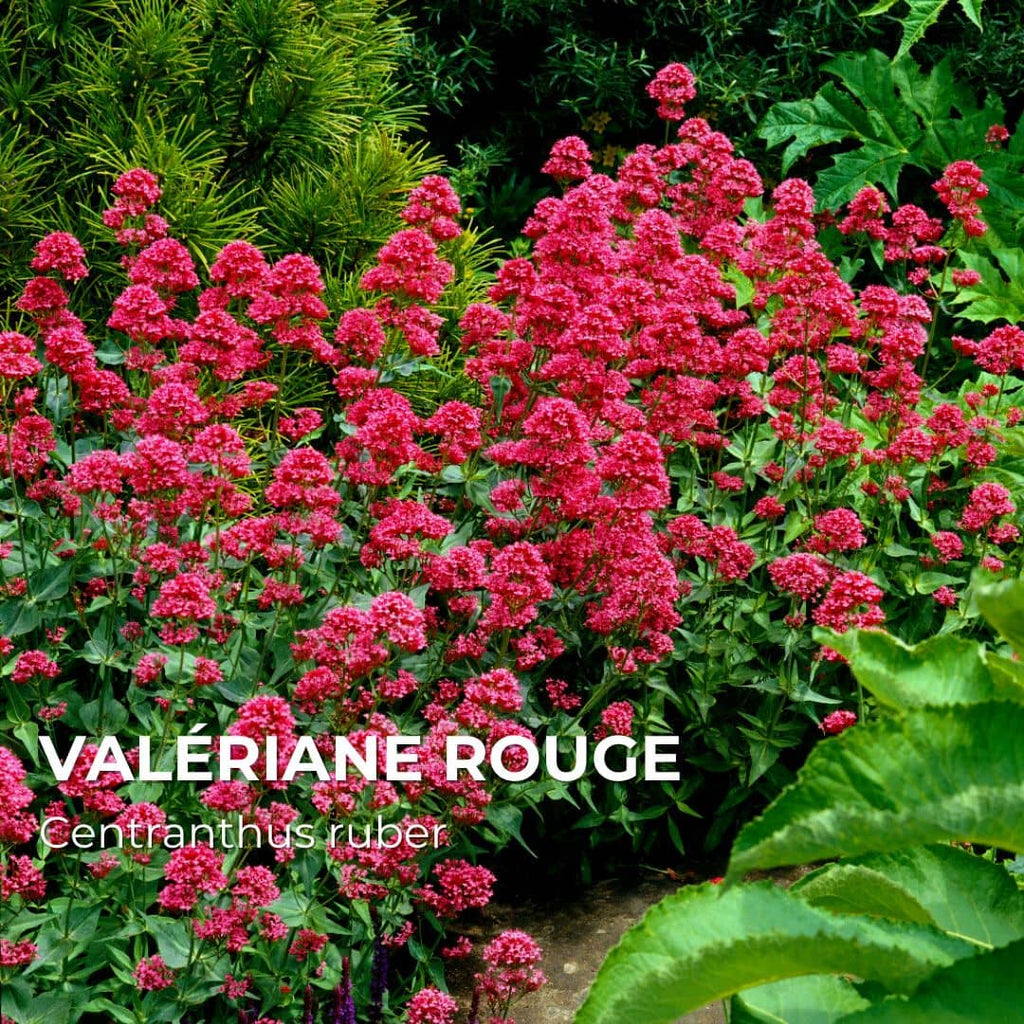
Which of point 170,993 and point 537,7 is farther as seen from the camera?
point 537,7

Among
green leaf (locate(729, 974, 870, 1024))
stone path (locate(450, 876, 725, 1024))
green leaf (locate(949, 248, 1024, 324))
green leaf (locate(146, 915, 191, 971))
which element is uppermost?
green leaf (locate(729, 974, 870, 1024))

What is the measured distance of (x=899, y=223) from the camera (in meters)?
4.68

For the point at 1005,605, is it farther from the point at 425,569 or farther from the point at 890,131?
the point at 890,131

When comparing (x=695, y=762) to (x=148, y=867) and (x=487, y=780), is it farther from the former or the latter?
(x=148, y=867)

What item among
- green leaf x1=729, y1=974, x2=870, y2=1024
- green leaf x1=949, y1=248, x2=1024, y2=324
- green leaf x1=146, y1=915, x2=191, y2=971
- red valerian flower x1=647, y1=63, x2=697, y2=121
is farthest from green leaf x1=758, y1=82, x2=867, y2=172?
green leaf x1=729, y1=974, x2=870, y2=1024

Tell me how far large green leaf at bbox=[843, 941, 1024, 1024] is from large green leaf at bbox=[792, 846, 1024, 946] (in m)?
0.15

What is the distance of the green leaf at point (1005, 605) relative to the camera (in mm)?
856

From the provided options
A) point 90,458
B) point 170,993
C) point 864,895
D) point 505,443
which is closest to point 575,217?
point 505,443

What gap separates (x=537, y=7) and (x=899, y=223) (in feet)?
10.5

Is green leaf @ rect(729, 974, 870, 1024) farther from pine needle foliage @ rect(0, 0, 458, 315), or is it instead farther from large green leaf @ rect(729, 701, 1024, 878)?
pine needle foliage @ rect(0, 0, 458, 315)

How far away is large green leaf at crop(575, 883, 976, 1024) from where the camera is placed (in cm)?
79

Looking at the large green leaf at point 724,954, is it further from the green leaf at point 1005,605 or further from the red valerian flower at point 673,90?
the red valerian flower at point 673,90

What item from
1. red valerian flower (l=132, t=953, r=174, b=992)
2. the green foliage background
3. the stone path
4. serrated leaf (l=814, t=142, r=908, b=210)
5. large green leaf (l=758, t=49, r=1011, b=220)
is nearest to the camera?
red valerian flower (l=132, t=953, r=174, b=992)

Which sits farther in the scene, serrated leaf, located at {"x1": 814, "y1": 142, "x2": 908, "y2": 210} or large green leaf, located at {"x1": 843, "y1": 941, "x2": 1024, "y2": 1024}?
serrated leaf, located at {"x1": 814, "y1": 142, "x2": 908, "y2": 210}
